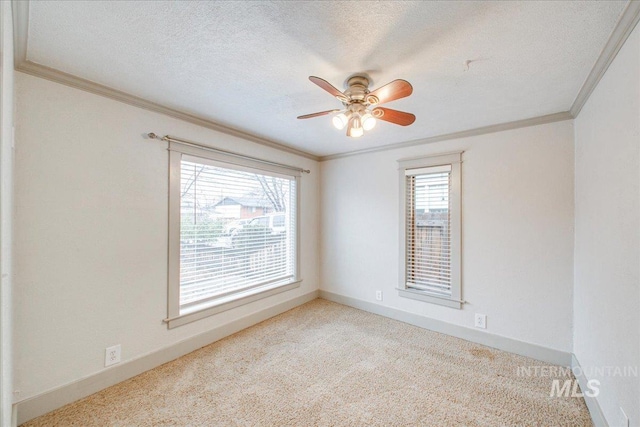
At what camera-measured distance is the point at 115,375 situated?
2.12 meters

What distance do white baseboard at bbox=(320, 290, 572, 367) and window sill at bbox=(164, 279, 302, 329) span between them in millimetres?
1003

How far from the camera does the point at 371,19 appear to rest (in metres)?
1.32

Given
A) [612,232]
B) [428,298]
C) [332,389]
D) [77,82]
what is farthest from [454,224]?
[77,82]

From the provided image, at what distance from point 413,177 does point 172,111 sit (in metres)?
2.76

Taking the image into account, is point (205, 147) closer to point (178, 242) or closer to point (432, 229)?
point (178, 242)

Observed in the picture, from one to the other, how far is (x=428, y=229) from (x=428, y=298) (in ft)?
2.73

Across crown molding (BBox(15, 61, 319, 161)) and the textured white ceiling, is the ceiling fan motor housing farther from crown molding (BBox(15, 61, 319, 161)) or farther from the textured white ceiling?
crown molding (BBox(15, 61, 319, 161))

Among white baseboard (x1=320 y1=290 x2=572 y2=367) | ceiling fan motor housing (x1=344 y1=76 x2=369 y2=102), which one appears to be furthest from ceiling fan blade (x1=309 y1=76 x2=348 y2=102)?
white baseboard (x1=320 y1=290 x2=572 y2=367)

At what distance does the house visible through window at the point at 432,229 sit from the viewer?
9.91 feet

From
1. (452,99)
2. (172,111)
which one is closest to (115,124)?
(172,111)

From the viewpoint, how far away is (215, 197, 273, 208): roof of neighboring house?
301 cm

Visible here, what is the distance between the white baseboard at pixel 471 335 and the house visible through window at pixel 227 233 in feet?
3.90

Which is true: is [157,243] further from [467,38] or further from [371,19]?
[467,38]

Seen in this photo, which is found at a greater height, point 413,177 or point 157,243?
point 413,177
